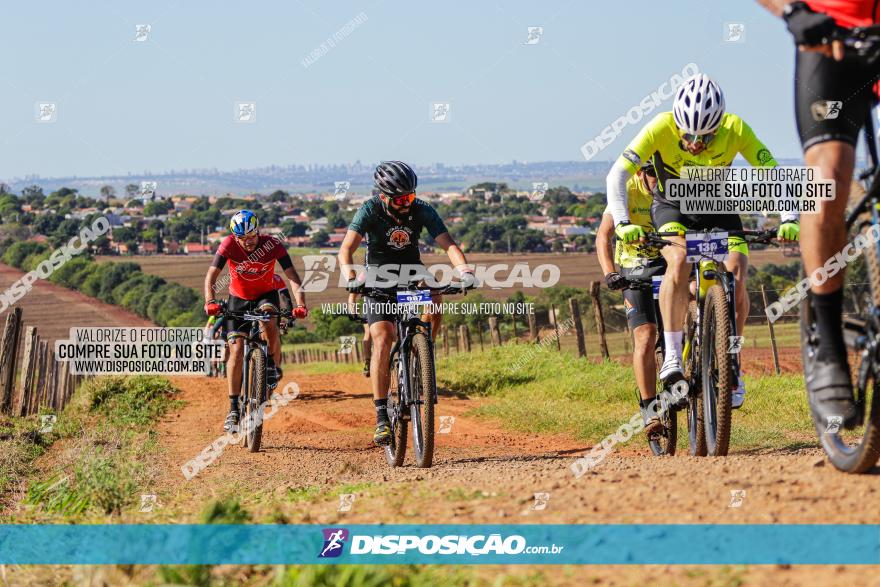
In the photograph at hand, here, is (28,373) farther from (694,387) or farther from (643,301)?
(694,387)

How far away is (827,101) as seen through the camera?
4.50 metres

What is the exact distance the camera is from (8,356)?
15.3 m

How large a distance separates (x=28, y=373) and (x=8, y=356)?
77cm

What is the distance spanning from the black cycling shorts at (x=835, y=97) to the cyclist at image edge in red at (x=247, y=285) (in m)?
7.01

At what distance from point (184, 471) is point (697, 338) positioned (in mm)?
4697

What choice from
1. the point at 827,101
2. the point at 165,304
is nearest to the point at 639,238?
the point at 827,101

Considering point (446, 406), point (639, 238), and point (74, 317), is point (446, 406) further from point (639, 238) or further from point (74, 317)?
point (74, 317)

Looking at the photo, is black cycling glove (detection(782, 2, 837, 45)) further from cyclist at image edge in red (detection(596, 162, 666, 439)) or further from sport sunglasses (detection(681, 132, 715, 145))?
cyclist at image edge in red (detection(596, 162, 666, 439))
